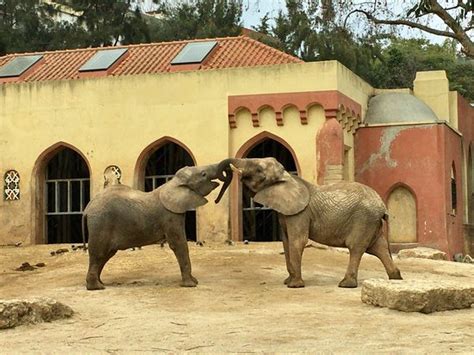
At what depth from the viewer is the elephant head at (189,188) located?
13.9 meters

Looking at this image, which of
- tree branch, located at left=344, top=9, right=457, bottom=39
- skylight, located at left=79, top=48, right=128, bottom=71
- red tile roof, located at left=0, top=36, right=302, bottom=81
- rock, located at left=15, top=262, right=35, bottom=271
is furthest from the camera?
skylight, located at left=79, top=48, right=128, bottom=71

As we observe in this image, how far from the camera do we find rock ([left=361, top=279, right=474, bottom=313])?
1090cm

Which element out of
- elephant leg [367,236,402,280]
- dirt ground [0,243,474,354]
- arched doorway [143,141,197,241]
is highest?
arched doorway [143,141,197,241]

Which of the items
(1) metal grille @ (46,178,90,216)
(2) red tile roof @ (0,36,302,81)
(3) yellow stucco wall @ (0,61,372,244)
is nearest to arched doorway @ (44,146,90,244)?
(1) metal grille @ (46,178,90,216)

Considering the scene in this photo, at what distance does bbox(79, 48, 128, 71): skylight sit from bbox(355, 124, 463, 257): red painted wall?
7485 millimetres

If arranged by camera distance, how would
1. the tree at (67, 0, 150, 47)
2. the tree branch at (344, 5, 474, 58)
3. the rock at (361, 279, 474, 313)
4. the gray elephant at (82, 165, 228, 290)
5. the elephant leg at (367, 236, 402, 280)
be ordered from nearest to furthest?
the rock at (361, 279, 474, 313) → the gray elephant at (82, 165, 228, 290) → the elephant leg at (367, 236, 402, 280) → the tree branch at (344, 5, 474, 58) → the tree at (67, 0, 150, 47)

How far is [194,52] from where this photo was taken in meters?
25.7

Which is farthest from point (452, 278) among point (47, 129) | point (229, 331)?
point (47, 129)

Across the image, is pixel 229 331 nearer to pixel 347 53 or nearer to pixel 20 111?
pixel 20 111

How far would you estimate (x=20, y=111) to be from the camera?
24406 mm

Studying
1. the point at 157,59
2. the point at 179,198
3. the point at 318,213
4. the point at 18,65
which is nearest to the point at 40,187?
the point at 18,65

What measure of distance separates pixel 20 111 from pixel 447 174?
11.8 m

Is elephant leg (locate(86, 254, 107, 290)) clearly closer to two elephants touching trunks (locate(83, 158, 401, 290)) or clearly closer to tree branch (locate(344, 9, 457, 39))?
two elephants touching trunks (locate(83, 158, 401, 290))

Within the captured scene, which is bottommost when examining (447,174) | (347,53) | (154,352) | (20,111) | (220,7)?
(154,352)
